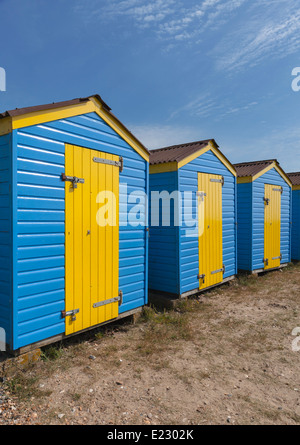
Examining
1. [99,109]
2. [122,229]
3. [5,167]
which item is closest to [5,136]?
[5,167]

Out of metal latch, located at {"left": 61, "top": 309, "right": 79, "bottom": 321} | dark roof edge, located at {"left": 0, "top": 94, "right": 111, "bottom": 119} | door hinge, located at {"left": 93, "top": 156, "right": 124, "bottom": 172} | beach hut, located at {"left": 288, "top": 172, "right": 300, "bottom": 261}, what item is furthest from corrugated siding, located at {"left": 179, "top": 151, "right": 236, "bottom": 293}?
beach hut, located at {"left": 288, "top": 172, "right": 300, "bottom": 261}

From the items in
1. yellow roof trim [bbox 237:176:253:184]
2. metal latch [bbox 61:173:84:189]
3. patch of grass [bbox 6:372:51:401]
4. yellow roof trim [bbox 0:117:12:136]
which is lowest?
patch of grass [bbox 6:372:51:401]

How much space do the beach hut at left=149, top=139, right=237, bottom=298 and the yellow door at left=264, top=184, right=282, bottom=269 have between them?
2896 millimetres

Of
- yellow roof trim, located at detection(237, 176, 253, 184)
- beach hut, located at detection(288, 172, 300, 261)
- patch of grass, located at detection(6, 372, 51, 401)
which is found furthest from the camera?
beach hut, located at detection(288, 172, 300, 261)

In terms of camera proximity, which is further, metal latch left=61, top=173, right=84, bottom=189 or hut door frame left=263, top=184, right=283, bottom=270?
hut door frame left=263, top=184, right=283, bottom=270

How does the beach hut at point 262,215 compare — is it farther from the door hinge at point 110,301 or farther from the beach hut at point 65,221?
the door hinge at point 110,301

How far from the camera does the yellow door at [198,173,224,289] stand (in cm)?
754

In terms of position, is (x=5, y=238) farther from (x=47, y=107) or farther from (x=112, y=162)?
(x=112, y=162)

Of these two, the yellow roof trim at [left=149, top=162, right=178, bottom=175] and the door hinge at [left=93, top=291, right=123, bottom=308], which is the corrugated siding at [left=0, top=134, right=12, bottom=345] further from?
the yellow roof trim at [left=149, top=162, right=178, bottom=175]

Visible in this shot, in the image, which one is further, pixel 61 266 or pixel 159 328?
pixel 159 328

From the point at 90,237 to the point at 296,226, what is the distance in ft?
34.8

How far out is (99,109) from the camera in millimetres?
5039
